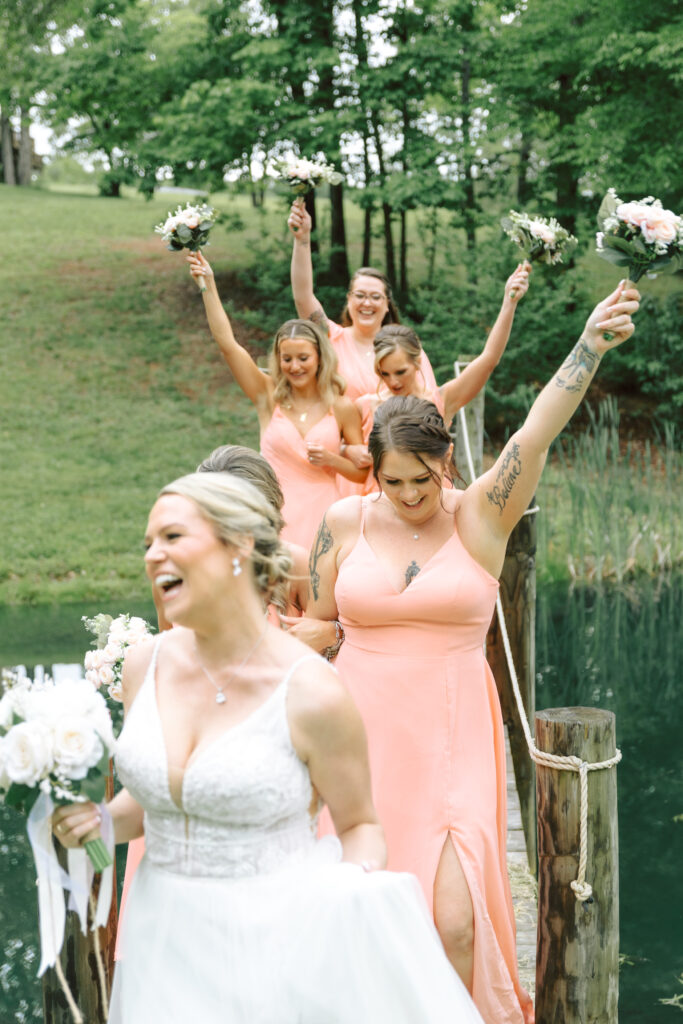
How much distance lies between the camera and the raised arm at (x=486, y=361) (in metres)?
5.17

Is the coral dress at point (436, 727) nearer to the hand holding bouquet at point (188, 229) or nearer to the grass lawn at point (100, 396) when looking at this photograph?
the hand holding bouquet at point (188, 229)

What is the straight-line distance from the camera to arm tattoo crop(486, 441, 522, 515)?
3238 millimetres

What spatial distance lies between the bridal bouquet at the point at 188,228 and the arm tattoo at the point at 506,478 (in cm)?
270

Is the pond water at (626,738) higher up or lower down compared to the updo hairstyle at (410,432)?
lower down

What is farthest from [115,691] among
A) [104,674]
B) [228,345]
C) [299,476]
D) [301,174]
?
[301,174]

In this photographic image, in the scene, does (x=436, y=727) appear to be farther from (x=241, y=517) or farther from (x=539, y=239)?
(x=539, y=239)

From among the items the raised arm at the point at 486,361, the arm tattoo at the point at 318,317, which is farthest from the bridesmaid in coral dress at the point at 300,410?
the raised arm at the point at 486,361

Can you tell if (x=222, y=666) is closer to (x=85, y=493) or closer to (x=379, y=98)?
(x=85, y=493)

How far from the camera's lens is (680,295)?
55.0ft

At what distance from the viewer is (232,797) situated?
7.25 ft

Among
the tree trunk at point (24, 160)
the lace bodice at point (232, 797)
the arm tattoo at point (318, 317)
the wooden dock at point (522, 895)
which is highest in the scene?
the tree trunk at point (24, 160)

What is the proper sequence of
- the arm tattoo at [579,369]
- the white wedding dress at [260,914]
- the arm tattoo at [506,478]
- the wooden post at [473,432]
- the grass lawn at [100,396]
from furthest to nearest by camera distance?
the grass lawn at [100,396] → the wooden post at [473,432] → the arm tattoo at [506,478] → the arm tattoo at [579,369] → the white wedding dress at [260,914]

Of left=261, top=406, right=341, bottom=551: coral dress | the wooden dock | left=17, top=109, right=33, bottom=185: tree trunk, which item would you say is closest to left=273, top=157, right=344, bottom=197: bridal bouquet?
left=261, top=406, right=341, bottom=551: coral dress

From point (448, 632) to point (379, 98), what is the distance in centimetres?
1437
